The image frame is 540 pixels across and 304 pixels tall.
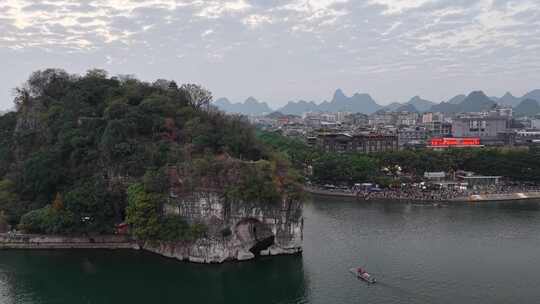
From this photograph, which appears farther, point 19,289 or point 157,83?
point 157,83

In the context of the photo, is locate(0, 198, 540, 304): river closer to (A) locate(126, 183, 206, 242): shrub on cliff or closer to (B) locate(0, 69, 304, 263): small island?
(B) locate(0, 69, 304, 263): small island

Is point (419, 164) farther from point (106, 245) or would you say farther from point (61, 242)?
point (61, 242)

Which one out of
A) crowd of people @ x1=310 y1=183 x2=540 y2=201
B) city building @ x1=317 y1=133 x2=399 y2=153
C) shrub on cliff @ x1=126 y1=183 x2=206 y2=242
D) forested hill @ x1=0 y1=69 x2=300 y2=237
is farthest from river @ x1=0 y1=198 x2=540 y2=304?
city building @ x1=317 y1=133 x2=399 y2=153

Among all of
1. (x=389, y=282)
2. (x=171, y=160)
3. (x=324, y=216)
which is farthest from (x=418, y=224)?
(x=171, y=160)

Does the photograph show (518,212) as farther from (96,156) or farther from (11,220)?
(11,220)

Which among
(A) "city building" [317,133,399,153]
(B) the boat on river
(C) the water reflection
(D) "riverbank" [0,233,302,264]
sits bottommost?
(C) the water reflection

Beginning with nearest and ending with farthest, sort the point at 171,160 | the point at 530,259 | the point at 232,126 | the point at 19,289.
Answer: the point at 19,289, the point at 530,259, the point at 171,160, the point at 232,126
